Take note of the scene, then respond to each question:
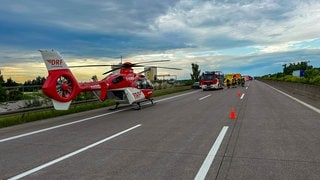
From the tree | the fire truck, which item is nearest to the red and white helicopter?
the fire truck

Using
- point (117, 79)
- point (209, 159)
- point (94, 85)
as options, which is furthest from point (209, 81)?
point (209, 159)

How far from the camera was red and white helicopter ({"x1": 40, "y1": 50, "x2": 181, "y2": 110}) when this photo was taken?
614 inches

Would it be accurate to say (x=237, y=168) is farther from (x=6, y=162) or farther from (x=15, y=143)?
(x=15, y=143)

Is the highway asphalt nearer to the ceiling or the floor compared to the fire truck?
nearer to the floor

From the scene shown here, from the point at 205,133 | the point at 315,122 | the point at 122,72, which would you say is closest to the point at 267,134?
the point at 205,133

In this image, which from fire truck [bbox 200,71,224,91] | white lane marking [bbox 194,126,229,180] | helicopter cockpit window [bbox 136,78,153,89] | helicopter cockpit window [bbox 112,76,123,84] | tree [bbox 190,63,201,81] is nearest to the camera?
white lane marking [bbox 194,126,229,180]

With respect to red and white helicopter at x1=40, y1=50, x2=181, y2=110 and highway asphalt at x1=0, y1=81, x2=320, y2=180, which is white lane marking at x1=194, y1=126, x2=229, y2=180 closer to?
highway asphalt at x1=0, y1=81, x2=320, y2=180

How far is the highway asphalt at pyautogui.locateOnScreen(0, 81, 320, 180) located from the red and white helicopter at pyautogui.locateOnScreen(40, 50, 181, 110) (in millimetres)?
2824

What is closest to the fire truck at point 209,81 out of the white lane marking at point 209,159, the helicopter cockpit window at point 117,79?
the helicopter cockpit window at point 117,79

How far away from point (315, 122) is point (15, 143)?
10404 millimetres

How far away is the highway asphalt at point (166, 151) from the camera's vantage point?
6.25 meters

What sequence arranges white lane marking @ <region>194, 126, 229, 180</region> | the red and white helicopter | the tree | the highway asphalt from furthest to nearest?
the tree < the red and white helicopter < the highway asphalt < white lane marking @ <region>194, 126, 229, 180</region>

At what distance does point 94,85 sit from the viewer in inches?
731

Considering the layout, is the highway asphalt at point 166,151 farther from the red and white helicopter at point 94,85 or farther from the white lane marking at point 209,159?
the red and white helicopter at point 94,85
